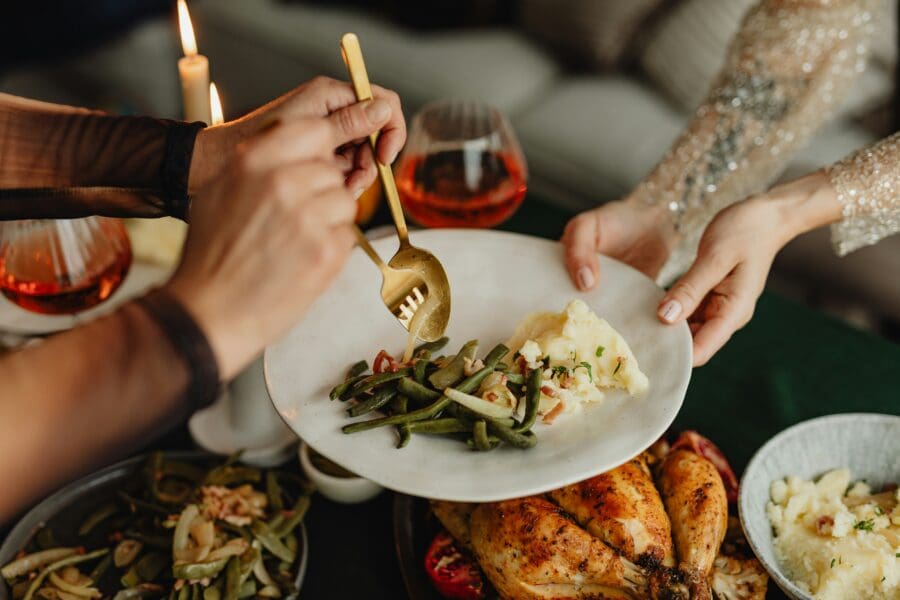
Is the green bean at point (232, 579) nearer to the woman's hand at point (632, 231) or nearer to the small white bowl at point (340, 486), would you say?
the small white bowl at point (340, 486)

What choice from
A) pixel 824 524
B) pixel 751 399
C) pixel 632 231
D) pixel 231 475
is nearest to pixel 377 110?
pixel 231 475

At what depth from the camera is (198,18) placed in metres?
4.85

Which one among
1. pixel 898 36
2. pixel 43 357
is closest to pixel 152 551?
pixel 43 357

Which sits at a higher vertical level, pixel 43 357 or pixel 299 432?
pixel 43 357

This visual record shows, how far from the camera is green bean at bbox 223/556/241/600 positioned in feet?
4.14

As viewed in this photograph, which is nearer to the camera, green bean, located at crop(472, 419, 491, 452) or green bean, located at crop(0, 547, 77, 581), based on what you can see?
green bean, located at crop(472, 419, 491, 452)

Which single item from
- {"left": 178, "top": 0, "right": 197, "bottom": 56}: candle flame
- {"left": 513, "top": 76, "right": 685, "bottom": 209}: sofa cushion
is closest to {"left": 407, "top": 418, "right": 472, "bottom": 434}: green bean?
{"left": 178, "top": 0, "right": 197, "bottom": 56}: candle flame

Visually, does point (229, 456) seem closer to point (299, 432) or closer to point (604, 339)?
point (299, 432)

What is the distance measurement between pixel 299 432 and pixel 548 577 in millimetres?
445

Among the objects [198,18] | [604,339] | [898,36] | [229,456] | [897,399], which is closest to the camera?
[604,339]

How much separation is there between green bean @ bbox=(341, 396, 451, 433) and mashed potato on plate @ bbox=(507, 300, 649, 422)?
0.16 m

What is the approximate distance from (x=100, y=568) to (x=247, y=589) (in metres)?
0.26

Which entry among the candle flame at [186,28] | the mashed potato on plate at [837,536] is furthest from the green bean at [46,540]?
the mashed potato on plate at [837,536]

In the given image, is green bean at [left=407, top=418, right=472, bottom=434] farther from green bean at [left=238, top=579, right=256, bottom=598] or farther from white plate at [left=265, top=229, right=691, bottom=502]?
green bean at [left=238, top=579, right=256, bottom=598]
